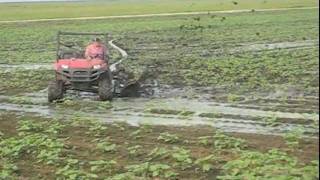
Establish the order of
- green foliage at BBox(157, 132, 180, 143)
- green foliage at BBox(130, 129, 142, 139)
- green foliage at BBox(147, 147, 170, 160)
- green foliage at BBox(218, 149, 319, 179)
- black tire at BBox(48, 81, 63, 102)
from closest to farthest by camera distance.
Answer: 1. green foliage at BBox(218, 149, 319, 179)
2. green foliage at BBox(147, 147, 170, 160)
3. green foliage at BBox(157, 132, 180, 143)
4. green foliage at BBox(130, 129, 142, 139)
5. black tire at BBox(48, 81, 63, 102)

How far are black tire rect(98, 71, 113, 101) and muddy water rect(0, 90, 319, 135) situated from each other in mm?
188

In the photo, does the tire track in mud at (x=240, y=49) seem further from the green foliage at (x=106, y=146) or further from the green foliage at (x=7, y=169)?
the green foliage at (x=7, y=169)

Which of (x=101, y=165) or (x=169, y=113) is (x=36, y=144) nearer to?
(x=101, y=165)

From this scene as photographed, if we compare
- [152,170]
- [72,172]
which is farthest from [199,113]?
[72,172]

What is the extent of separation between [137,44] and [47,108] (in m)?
18.2

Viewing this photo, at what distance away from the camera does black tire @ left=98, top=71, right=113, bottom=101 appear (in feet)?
48.6

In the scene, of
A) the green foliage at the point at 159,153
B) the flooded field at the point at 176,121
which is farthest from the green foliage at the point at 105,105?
the green foliage at the point at 159,153

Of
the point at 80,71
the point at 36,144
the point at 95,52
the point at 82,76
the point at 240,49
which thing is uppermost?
the point at 95,52

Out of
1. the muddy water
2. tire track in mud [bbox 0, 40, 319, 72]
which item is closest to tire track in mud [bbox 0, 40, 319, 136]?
the muddy water

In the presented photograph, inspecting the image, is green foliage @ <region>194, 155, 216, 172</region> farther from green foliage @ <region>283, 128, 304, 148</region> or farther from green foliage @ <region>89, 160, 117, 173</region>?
green foliage @ <region>283, 128, 304, 148</region>

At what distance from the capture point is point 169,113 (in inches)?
506

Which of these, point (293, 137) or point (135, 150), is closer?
point (135, 150)

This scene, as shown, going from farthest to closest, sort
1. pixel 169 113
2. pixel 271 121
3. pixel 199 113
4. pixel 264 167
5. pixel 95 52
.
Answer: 1. pixel 95 52
2. pixel 169 113
3. pixel 199 113
4. pixel 271 121
5. pixel 264 167

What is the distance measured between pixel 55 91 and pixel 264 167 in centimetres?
834
